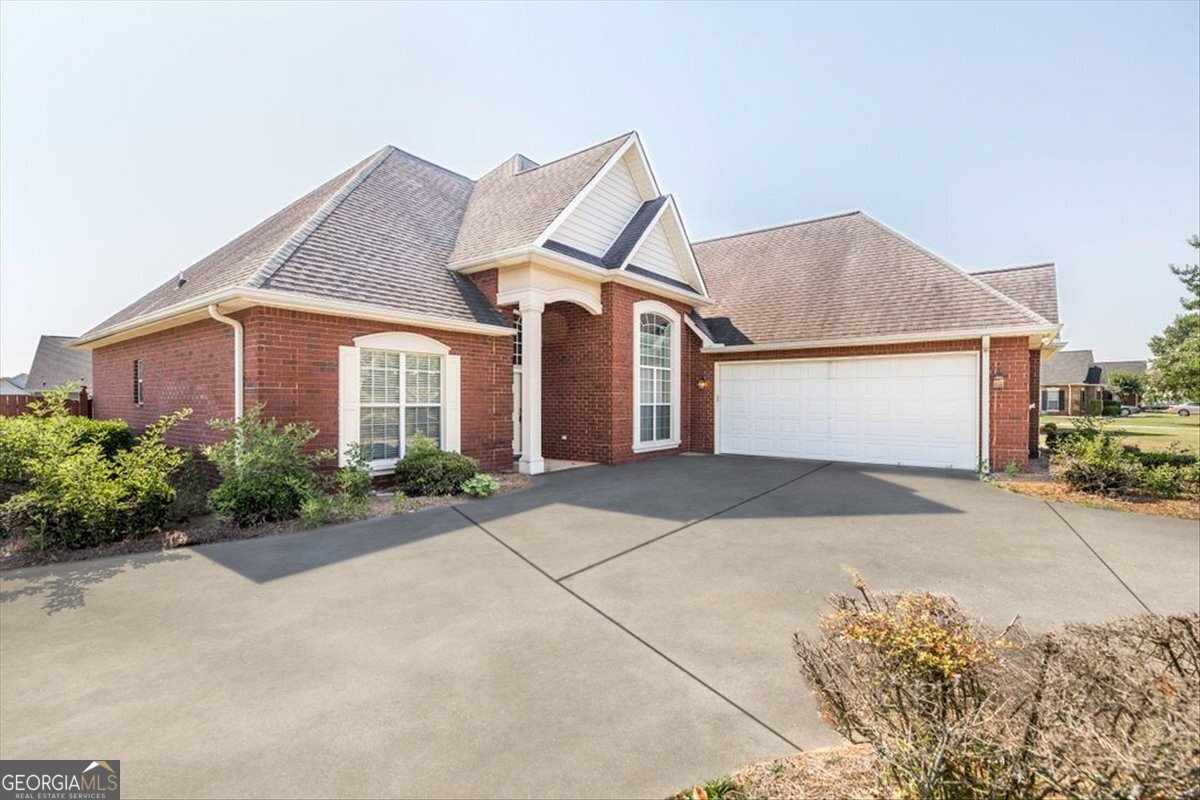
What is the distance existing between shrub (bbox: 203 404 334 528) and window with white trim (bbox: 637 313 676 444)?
7.61 metres

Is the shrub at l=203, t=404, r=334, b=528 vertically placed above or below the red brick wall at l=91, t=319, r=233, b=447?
below

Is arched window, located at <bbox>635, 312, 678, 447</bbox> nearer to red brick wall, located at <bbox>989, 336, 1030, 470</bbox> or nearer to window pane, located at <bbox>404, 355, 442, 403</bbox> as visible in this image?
window pane, located at <bbox>404, 355, 442, 403</bbox>

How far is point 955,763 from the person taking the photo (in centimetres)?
171

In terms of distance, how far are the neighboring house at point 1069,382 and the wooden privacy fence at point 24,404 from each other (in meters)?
63.8

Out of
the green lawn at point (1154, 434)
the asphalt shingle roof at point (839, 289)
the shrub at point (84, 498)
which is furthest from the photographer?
the green lawn at point (1154, 434)

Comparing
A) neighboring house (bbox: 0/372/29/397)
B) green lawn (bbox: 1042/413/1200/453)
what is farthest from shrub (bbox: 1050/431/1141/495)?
neighboring house (bbox: 0/372/29/397)

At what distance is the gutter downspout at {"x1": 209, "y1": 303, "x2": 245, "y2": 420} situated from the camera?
8.15m

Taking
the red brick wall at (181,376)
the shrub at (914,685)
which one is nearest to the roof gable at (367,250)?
the red brick wall at (181,376)

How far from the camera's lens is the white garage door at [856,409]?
1167cm

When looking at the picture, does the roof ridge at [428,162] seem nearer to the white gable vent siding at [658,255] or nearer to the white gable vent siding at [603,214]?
the white gable vent siding at [603,214]

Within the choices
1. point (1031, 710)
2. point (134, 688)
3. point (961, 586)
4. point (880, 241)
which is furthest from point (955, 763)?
point (880, 241)

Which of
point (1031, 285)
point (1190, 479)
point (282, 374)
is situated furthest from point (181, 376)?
point (1031, 285)

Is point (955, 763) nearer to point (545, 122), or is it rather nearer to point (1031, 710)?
point (1031, 710)

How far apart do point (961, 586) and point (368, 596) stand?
18.6ft
